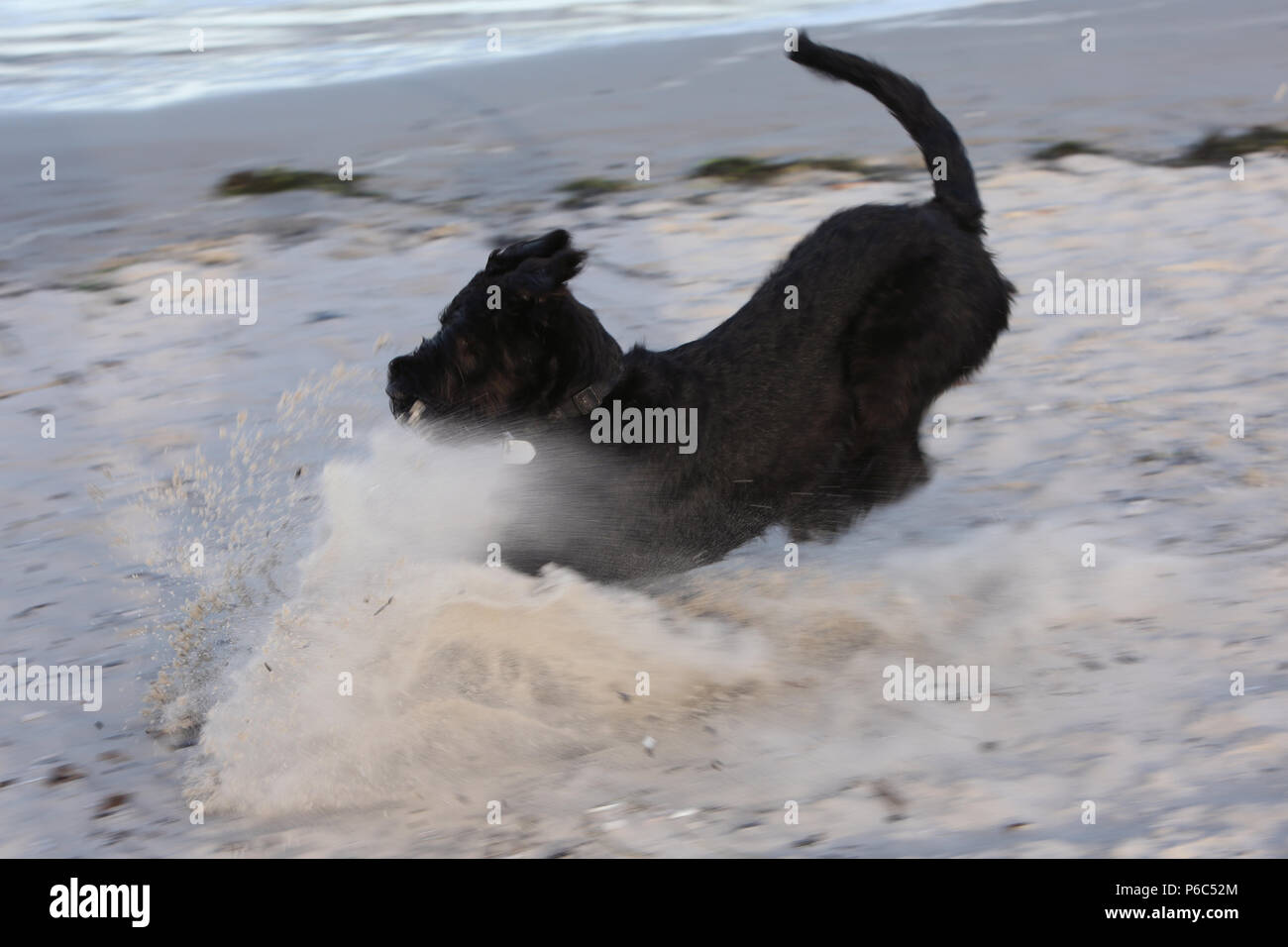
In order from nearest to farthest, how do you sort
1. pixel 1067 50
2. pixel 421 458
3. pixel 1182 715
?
pixel 1182 715 < pixel 421 458 < pixel 1067 50

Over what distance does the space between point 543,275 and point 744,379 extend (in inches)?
32.9

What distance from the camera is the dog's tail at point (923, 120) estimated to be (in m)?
4.77

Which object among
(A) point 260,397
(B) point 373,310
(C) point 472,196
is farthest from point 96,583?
(C) point 472,196

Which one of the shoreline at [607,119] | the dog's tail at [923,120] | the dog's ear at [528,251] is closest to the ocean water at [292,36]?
the shoreline at [607,119]

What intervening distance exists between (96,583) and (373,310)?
2463 millimetres

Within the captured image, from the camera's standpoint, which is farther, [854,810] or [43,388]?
[43,388]

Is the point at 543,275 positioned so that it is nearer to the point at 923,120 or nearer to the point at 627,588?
the point at 627,588

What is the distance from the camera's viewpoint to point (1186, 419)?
588 centimetres

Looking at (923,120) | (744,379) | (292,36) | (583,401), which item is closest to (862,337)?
(744,379)

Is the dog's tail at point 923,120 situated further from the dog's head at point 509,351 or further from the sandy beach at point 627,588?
the dog's head at point 509,351

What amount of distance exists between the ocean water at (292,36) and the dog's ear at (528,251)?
8.36 metres

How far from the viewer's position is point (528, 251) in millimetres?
3916

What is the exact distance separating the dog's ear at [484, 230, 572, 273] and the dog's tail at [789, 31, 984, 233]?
136cm

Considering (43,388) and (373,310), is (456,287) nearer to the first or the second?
(373,310)
